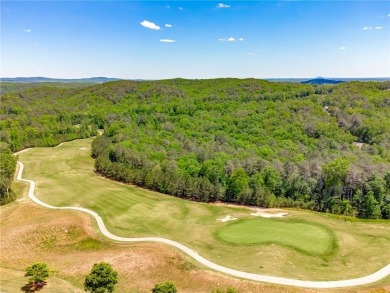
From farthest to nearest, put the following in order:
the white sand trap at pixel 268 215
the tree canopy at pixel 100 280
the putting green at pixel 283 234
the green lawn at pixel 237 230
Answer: the white sand trap at pixel 268 215, the putting green at pixel 283 234, the green lawn at pixel 237 230, the tree canopy at pixel 100 280

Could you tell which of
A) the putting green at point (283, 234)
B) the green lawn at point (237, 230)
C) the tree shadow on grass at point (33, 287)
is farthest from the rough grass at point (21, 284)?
the putting green at point (283, 234)

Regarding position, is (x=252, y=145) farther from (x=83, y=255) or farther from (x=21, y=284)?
(x=21, y=284)

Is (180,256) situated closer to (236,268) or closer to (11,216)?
(236,268)

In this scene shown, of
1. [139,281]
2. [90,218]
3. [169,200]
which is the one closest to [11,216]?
[90,218]

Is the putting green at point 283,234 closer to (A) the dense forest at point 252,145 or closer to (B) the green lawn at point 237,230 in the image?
(B) the green lawn at point 237,230

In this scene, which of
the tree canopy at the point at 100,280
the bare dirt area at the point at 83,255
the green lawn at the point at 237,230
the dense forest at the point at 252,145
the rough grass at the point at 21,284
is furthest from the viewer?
the dense forest at the point at 252,145

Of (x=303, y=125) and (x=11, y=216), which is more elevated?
(x=303, y=125)

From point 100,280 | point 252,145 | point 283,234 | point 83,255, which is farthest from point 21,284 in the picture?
point 252,145
